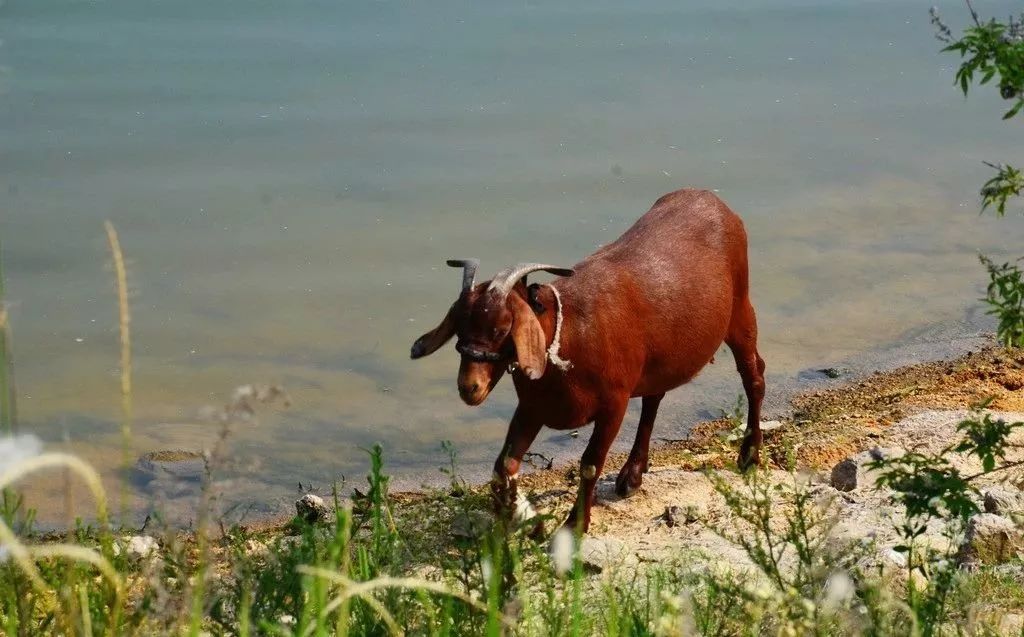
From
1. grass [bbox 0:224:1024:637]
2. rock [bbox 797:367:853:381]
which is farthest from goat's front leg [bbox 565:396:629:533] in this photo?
rock [bbox 797:367:853:381]

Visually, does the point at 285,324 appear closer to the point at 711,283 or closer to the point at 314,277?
the point at 314,277

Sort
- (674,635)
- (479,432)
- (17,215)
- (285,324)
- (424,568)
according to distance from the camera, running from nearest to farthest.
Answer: (674,635) → (424,568) → (479,432) → (285,324) → (17,215)

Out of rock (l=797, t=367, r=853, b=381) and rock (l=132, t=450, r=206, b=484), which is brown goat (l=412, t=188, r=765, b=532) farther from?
rock (l=132, t=450, r=206, b=484)

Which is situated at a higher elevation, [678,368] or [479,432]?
[678,368]

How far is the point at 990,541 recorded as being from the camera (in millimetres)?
5789

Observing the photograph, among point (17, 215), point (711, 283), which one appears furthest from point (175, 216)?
point (711, 283)

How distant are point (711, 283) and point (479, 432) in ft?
6.33

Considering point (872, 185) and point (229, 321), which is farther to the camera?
point (872, 185)

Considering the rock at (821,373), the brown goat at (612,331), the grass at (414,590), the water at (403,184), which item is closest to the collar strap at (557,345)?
the brown goat at (612,331)

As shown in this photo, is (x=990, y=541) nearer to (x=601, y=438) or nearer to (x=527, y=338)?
(x=601, y=438)

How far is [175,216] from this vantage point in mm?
10953

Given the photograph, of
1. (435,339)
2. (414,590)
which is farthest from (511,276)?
(414,590)

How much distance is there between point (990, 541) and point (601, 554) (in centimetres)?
150

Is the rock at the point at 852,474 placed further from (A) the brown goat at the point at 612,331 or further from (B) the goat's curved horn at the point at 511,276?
(B) the goat's curved horn at the point at 511,276
